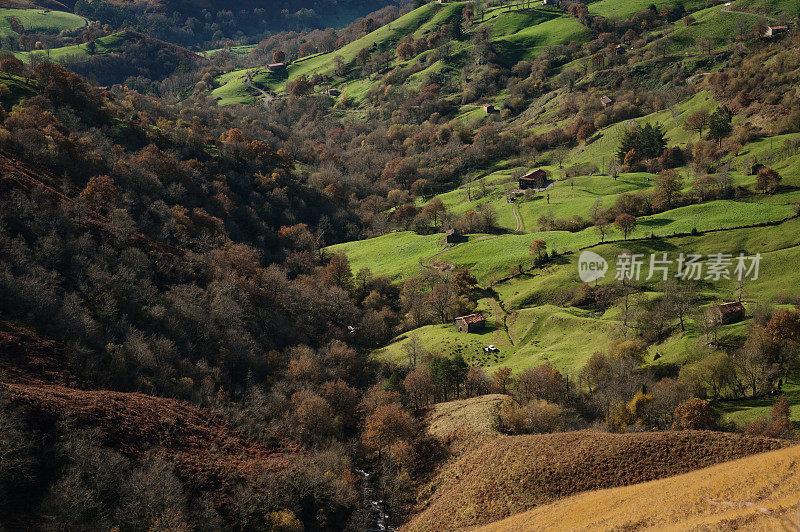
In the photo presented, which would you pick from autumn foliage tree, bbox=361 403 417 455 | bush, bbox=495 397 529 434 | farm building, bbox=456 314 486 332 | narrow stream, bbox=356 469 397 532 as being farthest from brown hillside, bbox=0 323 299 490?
farm building, bbox=456 314 486 332

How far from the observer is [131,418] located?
50.4m

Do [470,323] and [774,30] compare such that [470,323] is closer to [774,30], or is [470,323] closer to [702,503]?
[702,503]

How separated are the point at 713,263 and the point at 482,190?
77.7 m

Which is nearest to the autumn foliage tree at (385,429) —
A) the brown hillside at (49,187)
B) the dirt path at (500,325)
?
the dirt path at (500,325)

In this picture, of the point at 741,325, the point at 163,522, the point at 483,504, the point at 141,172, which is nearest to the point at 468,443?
the point at 483,504

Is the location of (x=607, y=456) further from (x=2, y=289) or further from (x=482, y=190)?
(x=482, y=190)

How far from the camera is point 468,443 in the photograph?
59125mm

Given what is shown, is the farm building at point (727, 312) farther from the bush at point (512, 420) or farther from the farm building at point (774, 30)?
the farm building at point (774, 30)

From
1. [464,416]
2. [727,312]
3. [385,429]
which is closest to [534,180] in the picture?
[727,312]

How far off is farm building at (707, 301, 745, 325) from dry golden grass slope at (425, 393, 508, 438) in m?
31.2

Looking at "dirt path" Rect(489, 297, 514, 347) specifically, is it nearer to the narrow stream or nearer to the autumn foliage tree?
the autumn foliage tree

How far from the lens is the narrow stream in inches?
2100

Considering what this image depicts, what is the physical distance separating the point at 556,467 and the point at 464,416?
58.5ft

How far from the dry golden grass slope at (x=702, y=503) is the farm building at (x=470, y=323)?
48673 millimetres
